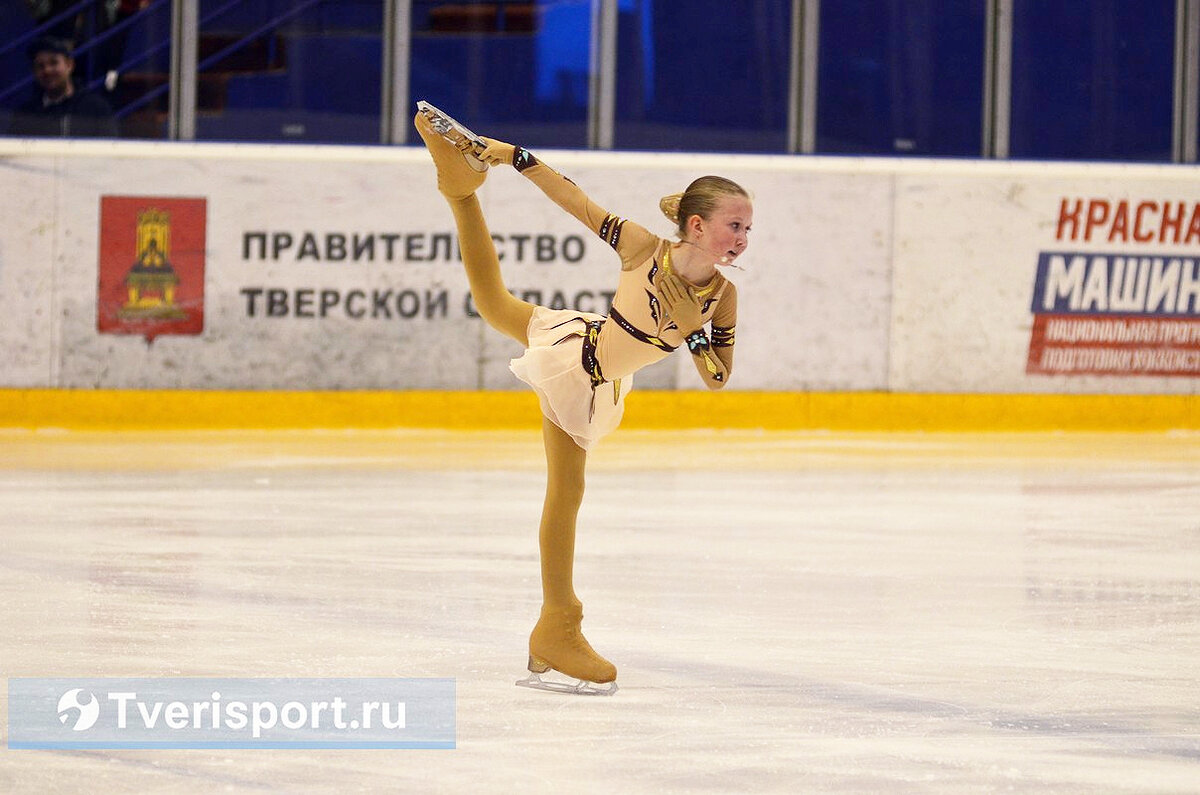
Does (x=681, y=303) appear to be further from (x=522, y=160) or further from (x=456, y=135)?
(x=456, y=135)

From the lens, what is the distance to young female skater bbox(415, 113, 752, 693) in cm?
351

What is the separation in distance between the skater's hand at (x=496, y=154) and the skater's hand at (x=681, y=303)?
0.42m

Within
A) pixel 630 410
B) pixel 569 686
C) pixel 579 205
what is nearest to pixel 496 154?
pixel 579 205

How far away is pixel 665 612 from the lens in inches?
178

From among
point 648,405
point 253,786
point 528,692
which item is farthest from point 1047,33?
point 253,786

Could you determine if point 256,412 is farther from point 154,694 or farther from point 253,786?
point 253,786

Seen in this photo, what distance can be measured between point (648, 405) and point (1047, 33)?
4.19 meters

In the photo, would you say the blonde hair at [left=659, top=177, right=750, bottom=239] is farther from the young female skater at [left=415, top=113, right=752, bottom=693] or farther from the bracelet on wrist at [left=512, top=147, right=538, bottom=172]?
the bracelet on wrist at [left=512, top=147, right=538, bottom=172]

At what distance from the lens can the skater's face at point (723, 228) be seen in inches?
138

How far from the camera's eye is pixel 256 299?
10.7m

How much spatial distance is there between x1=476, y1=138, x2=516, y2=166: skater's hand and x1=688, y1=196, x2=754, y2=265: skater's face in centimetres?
41

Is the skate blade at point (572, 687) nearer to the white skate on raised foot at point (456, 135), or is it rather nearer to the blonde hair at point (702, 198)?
the blonde hair at point (702, 198)

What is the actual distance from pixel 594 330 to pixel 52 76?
844 cm

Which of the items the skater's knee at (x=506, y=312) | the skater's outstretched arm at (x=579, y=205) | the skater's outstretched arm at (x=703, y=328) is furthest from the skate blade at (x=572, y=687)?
the skater's outstretched arm at (x=579, y=205)
